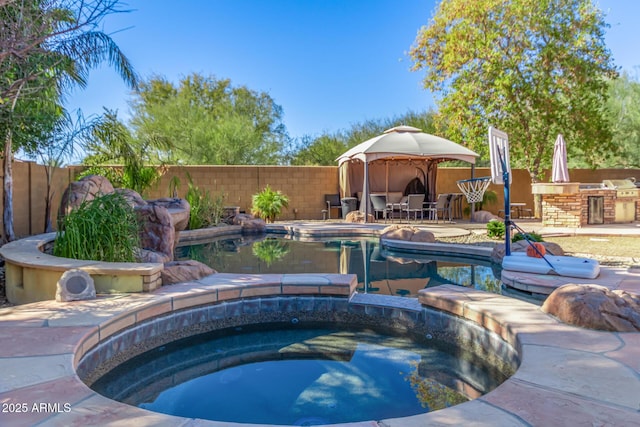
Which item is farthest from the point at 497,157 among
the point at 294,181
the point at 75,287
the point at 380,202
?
the point at 294,181

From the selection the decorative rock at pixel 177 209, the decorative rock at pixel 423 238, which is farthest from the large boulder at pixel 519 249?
the decorative rock at pixel 177 209

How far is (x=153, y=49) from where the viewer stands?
2091cm

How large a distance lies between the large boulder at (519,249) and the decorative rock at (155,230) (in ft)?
14.8

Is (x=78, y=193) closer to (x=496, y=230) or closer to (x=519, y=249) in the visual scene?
(x=519, y=249)

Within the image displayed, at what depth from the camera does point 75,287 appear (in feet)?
11.7

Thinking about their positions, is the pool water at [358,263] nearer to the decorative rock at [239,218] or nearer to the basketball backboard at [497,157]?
the basketball backboard at [497,157]

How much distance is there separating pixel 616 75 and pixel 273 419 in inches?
592

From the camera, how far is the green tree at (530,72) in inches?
492

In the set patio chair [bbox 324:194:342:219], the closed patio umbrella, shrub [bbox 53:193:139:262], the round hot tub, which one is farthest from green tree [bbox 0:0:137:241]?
the closed patio umbrella

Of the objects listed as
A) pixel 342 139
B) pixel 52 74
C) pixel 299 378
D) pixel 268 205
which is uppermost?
pixel 342 139

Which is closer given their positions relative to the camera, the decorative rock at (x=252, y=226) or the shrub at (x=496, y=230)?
the shrub at (x=496, y=230)

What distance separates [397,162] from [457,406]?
13616mm

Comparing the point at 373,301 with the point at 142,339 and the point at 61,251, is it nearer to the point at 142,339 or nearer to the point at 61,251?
the point at 142,339

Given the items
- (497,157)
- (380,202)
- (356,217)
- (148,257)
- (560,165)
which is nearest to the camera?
(148,257)
